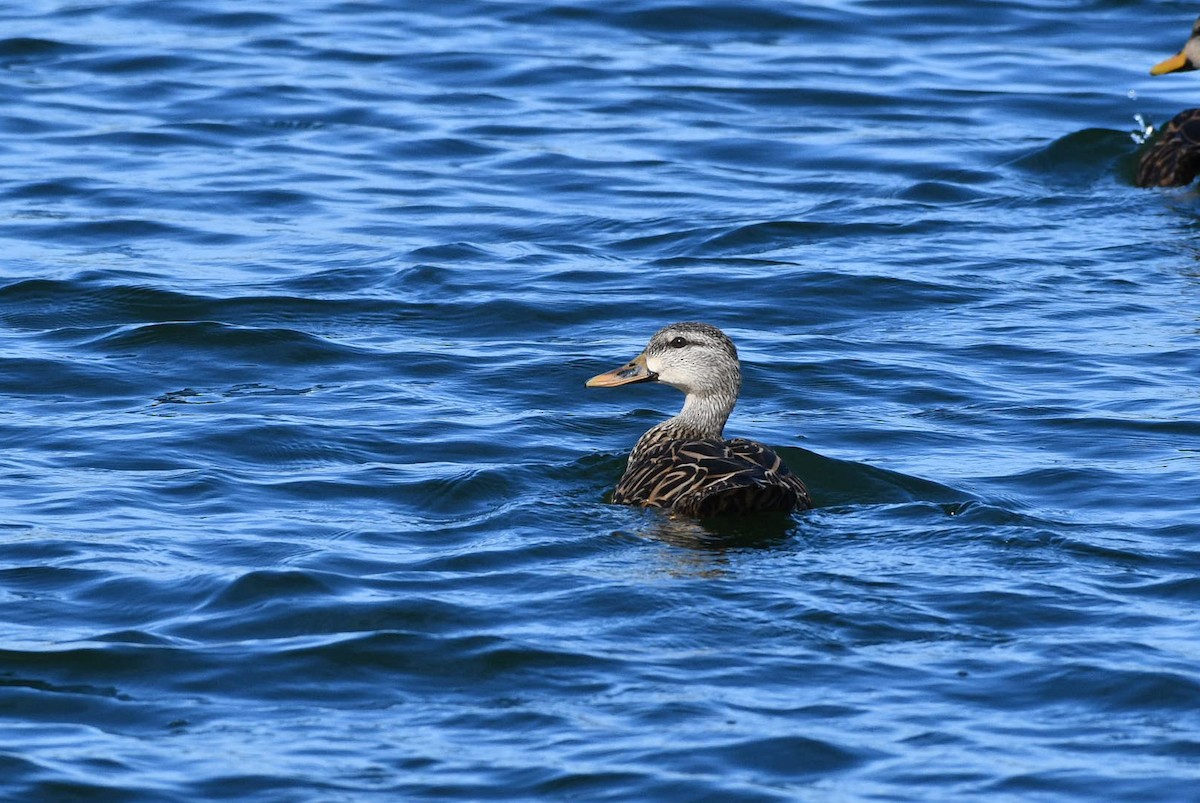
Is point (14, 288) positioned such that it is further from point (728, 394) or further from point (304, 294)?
point (728, 394)

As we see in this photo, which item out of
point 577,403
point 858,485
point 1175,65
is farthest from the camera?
point 1175,65

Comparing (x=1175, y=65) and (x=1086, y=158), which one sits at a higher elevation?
(x=1175, y=65)

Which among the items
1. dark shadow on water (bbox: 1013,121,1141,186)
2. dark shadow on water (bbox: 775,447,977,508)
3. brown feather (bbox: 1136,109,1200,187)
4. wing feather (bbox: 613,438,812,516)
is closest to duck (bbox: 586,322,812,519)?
wing feather (bbox: 613,438,812,516)

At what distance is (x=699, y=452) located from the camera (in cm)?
897

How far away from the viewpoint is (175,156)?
16.7 meters

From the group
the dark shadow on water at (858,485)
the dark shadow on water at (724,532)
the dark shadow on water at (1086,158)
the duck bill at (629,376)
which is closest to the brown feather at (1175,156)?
the dark shadow on water at (1086,158)

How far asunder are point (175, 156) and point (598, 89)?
4146 mm

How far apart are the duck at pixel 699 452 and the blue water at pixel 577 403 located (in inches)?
5.5

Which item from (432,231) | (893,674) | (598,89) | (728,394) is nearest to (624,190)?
(432,231)

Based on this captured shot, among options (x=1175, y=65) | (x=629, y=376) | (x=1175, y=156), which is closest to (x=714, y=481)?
(x=629, y=376)

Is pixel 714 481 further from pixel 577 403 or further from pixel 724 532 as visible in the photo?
pixel 577 403

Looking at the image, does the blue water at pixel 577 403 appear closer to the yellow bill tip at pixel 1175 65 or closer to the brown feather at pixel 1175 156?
the brown feather at pixel 1175 156

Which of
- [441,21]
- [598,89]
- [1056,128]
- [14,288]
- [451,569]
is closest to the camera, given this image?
[451,569]

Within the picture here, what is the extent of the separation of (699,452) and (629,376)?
1.17m
